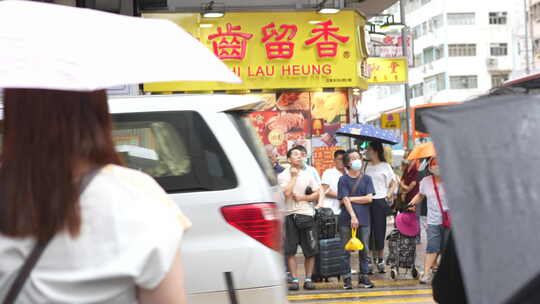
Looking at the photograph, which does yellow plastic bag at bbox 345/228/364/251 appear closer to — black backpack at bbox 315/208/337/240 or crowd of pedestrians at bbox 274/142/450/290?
crowd of pedestrians at bbox 274/142/450/290

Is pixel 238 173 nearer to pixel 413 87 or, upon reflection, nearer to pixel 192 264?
pixel 192 264

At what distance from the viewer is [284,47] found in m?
18.4

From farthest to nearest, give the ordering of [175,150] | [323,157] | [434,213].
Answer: [323,157]
[434,213]
[175,150]

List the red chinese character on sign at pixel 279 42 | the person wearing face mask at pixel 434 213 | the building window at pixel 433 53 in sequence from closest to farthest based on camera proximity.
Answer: the person wearing face mask at pixel 434 213, the red chinese character on sign at pixel 279 42, the building window at pixel 433 53

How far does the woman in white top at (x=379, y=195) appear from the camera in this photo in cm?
1115

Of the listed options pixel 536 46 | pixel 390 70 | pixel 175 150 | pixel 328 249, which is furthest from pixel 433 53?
pixel 175 150

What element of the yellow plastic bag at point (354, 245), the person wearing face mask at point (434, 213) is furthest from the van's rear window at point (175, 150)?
the person wearing face mask at point (434, 213)

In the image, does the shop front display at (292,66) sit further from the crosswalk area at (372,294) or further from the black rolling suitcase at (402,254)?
the crosswalk area at (372,294)

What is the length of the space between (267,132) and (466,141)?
52.4 ft

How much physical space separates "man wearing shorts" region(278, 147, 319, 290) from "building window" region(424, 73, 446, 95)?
6461cm

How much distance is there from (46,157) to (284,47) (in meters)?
16.3

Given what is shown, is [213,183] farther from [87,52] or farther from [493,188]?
[493,188]

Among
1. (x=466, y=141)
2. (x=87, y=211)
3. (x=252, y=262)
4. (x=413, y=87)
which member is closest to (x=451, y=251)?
(x=466, y=141)

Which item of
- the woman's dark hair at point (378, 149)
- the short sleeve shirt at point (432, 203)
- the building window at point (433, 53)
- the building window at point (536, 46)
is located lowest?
the short sleeve shirt at point (432, 203)
